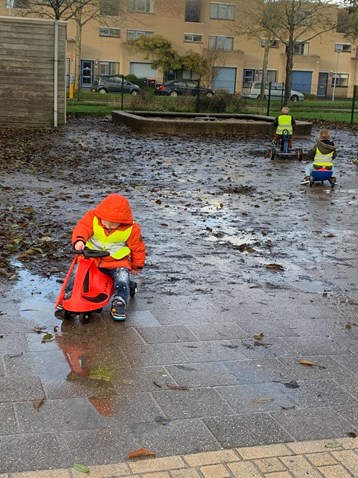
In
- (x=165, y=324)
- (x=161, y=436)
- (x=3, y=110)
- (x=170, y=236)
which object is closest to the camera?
(x=161, y=436)

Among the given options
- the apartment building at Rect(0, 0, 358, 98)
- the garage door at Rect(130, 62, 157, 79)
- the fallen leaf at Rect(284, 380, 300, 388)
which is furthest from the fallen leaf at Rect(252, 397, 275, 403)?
the garage door at Rect(130, 62, 157, 79)

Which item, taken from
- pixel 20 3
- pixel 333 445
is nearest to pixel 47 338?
pixel 333 445

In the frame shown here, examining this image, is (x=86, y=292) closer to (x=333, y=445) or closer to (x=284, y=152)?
(x=333, y=445)

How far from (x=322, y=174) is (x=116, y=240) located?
773 cm

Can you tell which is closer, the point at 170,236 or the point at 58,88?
the point at 170,236

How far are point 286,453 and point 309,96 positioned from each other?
57709 mm

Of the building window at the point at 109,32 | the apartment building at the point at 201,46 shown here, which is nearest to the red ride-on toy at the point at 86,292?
the apartment building at the point at 201,46

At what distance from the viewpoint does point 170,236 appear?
8.15 meters

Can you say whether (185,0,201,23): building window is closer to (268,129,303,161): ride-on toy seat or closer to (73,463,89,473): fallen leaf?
(268,129,303,161): ride-on toy seat

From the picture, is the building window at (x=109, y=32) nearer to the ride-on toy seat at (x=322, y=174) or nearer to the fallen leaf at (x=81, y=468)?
the ride-on toy seat at (x=322, y=174)

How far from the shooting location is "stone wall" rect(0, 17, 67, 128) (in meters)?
21.1

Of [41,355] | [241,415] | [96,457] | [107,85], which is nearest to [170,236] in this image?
[41,355]

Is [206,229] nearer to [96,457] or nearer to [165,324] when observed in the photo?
[165,324]

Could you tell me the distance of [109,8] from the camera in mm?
50906
